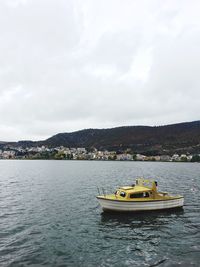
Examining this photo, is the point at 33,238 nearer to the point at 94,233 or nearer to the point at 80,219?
the point at 94,233

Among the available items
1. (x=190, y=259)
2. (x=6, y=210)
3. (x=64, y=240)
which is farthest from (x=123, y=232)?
(x=6, y=210)

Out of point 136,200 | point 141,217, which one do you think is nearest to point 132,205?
point 136,200

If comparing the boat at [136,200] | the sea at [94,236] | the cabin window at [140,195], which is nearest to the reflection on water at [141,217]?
the sea at [94,236]

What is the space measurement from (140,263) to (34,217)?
16244mm

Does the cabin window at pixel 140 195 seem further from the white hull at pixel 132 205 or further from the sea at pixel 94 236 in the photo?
the sea at pixel 94 236

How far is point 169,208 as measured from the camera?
34.8 meters

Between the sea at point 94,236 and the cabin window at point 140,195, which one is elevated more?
the cabin window at point 140,195

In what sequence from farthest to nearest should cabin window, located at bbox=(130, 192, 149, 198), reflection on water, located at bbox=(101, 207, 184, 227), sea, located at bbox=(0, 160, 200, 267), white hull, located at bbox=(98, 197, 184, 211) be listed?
cabin window, located at bbox=(130, 192, 149, 198) < white hull, located at bbox=(98, 197, 184, 211) < reflection on water, located at bbox=(101, 207, 184, 227) < sea, located at bbox=(0, 160, 200, 267)

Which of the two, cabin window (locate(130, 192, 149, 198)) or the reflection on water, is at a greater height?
cabin window (locate(130, 192, 149, 198))

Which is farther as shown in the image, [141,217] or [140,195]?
[140,195]

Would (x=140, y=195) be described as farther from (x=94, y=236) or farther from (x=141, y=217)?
(x=94, y=236)

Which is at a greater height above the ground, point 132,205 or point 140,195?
point 140,195

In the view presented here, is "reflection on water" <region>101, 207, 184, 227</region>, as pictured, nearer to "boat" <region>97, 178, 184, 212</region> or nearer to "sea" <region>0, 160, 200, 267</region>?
"sea" <region>0, 160, 200, 267</region>

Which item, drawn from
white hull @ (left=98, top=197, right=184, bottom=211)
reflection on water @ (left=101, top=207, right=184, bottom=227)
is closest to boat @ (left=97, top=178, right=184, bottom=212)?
white hull @ (left=98, top=197, right=184, bottom=211)
